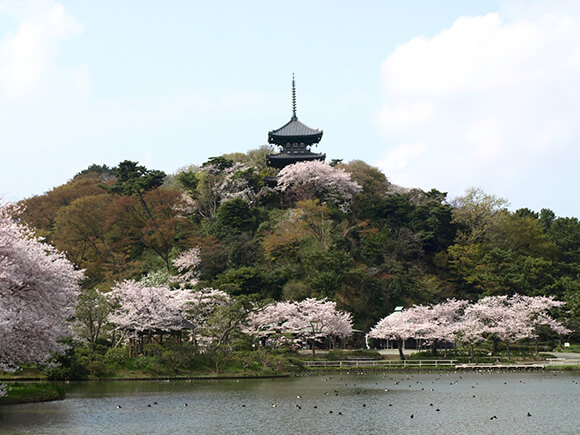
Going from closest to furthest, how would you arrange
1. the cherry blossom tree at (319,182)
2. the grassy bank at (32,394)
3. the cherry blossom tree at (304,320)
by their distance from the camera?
1. the grassy bank at (32,394)
2. the cherry blossom tree at (304,320)
3. the cherry blossom tree at (319,182)

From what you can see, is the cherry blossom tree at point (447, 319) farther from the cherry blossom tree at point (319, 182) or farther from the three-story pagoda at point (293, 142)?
the three-story pagoda at point (293, 142)

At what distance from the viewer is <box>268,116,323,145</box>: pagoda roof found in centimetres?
8312

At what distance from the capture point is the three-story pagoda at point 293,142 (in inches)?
3236

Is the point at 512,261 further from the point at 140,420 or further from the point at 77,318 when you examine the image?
the point at 140,420

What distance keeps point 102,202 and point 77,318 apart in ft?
91.5

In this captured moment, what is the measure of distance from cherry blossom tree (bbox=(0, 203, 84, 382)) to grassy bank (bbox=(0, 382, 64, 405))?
4.01m

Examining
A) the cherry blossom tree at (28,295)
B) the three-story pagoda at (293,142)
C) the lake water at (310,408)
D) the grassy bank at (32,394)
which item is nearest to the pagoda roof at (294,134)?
the three-story pagoda at (293,142)

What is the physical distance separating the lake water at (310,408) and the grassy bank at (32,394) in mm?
605

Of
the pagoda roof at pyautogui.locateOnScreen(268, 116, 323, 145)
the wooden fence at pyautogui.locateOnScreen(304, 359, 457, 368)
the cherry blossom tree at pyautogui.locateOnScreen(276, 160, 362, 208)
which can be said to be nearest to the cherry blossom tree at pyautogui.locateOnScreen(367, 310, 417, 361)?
the wooden fence at pyautogui.locateOnScreen(304, 359, 457, 368)

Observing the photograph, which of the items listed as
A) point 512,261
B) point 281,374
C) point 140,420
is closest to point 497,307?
point 512,261

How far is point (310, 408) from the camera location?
2872cm

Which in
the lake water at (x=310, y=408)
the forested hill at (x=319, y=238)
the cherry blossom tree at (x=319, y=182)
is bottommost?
the lake water at (x=310, y=408)

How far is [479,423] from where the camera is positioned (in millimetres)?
24750

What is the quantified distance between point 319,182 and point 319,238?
981 cm
